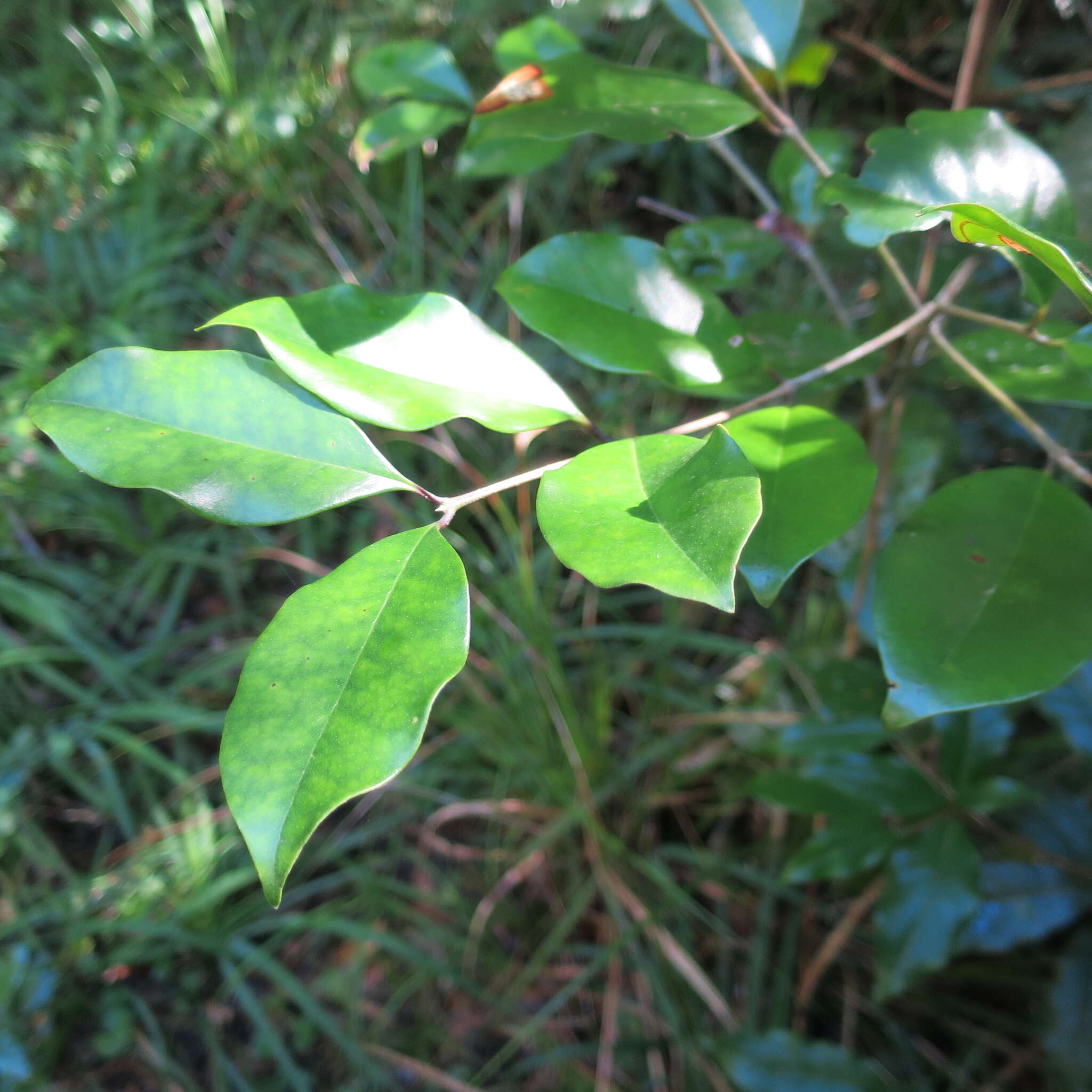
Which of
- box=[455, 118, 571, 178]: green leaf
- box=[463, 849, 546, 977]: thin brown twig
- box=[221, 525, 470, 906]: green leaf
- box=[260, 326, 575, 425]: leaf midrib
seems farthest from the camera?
box=[463, 849, 546, 977]: thin brown twig

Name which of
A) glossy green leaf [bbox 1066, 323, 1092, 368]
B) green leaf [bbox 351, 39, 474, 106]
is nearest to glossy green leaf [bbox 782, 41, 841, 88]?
green leaf [bbox 351, 39, 474, 106]

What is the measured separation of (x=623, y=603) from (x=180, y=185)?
1.83 m

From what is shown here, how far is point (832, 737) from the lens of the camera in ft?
2.78

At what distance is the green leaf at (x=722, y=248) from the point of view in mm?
665

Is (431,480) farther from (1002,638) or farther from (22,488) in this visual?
(1002,638)

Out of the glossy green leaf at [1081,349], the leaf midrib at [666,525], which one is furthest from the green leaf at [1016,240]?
the leaf midrib at [666,525]

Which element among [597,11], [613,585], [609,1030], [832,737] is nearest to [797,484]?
[613,585]

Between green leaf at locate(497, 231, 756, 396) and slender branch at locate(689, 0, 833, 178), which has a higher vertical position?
slender branch at locate(689, 0, 833, 178)

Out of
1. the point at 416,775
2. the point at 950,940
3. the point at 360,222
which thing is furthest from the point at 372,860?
the point at 360,222

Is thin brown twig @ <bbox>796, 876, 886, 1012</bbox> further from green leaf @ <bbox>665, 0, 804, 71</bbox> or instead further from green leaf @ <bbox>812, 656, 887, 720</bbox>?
green leaf @ <bbox>665, 0, 804, 71</bbox>

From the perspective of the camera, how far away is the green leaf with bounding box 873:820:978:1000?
766mm

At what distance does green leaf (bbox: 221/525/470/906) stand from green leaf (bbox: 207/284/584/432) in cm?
8

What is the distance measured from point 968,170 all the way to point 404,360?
1.24 ft

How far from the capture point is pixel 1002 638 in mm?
385
